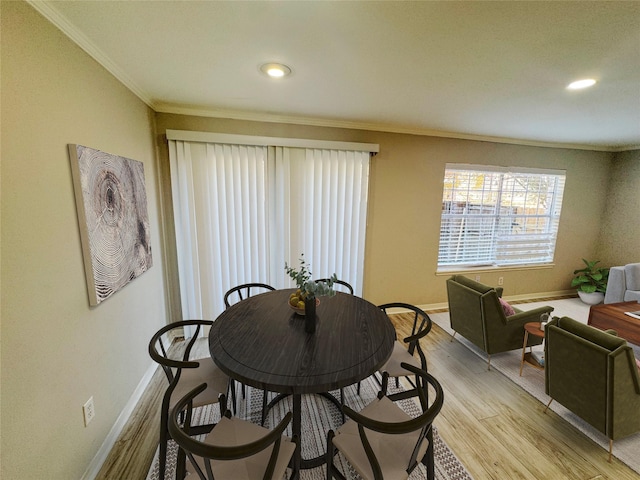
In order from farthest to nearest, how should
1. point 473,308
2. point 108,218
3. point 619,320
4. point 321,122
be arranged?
1. point 321,122
2. point 619,320
3. point 473,308
4. point 108,218

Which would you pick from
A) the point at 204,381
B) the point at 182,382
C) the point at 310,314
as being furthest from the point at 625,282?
the point at 182,382

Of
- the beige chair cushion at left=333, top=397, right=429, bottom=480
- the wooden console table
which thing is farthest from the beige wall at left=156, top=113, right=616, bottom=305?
the beige chair cushion at left=333, top=397, right=429, bottom=480

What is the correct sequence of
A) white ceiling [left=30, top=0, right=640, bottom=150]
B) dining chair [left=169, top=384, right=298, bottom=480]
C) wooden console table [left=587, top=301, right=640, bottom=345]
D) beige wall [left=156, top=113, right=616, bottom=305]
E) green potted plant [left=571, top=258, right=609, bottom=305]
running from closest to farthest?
1. dining chair [left=169, top=384, right=298, bottom=480]
2. white ceiling [left=30, top=0, right=640, bottom=150]
3. wooden console table [left=587, top=301, right=640, bottom=345]
4. beige wall [left=156, top=113, right=616, bottom=305]
5. green potted plant [left=571, top=258, right=609, bottom=305]

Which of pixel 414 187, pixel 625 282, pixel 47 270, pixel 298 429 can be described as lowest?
pixel 298 429

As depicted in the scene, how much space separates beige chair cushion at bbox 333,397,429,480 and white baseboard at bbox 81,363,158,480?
1461 millimetres

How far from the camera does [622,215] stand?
420 centimetres

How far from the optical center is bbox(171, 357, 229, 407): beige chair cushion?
1.48m

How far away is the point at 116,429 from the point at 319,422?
139 cm

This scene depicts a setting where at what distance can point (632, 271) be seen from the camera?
3.58 m

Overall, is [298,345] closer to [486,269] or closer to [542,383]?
[542,383]

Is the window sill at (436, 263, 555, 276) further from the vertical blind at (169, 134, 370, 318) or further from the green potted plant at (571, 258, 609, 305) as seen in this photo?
the vertical blind at (169, 134, 370, 318)

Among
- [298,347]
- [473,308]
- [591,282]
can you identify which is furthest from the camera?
[591,282]

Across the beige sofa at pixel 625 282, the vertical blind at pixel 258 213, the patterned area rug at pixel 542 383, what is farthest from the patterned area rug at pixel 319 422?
the beige sofa at pixel 625 282

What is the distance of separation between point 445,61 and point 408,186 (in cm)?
190
